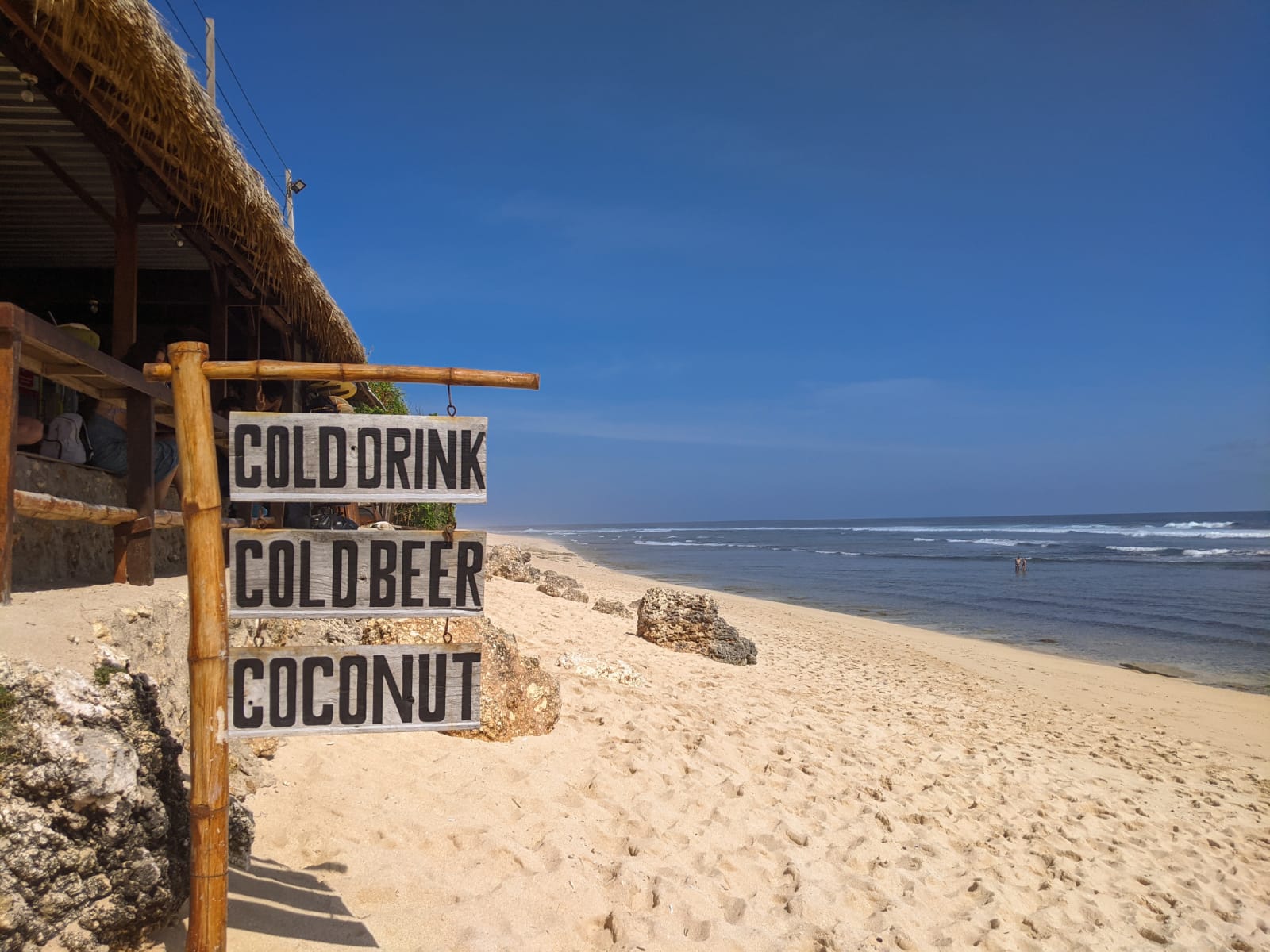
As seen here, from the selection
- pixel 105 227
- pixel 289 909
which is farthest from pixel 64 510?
pixel 105 227

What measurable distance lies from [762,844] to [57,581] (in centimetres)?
385

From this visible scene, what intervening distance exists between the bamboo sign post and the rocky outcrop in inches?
359

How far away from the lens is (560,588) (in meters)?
12.6

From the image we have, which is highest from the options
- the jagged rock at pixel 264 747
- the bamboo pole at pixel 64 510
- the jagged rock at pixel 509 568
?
the bamboo pole at pixel 64 510

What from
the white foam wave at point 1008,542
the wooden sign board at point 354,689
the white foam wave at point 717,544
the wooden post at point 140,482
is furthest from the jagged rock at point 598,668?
the white foam wave at point 717,544

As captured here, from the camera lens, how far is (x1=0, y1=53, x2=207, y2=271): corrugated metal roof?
14.5 ft

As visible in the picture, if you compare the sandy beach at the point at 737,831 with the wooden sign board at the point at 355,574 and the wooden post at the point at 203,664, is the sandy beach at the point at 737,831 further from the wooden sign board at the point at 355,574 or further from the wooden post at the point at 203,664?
the wooden sign board at the point at 355,574

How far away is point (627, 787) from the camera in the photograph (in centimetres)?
459

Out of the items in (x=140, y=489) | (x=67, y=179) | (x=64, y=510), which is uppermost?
(x=67, y=179)

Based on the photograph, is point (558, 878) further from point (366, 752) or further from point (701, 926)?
point (366, 752)

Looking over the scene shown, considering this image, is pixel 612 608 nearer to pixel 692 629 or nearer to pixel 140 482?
pixel 692 629

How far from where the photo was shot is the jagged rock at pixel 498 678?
4.83m

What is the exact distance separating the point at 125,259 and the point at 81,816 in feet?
11.7

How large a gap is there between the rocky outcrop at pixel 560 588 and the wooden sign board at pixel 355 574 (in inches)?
361
